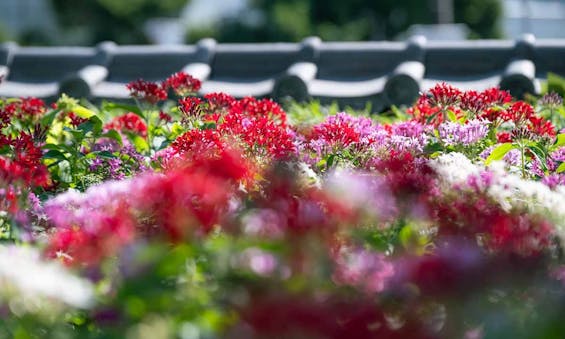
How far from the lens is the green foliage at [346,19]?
91.4 feet

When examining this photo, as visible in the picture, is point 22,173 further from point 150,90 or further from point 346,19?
point 346,19

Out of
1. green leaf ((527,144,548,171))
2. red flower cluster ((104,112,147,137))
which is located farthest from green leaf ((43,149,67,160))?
green leaf ((527,144,548,171))

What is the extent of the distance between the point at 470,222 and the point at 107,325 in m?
0.73

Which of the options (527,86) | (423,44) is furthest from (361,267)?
(423,44)

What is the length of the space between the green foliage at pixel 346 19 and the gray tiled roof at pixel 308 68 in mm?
21478

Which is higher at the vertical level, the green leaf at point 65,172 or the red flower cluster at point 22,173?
the green leaf at point 65,172

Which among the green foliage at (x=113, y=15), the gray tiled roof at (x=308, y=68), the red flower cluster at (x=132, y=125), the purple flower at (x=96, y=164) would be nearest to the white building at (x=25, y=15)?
the green foliage at (x=113, y=15)

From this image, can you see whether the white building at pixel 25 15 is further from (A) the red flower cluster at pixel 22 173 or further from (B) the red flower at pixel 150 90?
(A) the red flower cluster at pixel 22 173

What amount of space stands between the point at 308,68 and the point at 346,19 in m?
25.3

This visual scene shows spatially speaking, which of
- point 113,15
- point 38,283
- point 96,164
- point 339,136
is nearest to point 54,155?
point 96,164

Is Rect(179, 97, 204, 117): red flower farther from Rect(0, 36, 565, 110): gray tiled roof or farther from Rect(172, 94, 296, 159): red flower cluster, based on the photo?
Rect(0, 36, 565, 110): gray tiled roof

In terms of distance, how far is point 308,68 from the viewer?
16.7ft

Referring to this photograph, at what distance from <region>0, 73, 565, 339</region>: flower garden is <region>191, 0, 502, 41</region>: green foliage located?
24.9m

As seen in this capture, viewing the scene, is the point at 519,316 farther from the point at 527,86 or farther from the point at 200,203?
the point at 527,86
